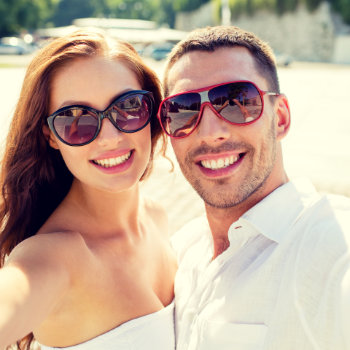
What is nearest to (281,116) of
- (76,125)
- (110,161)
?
(110,161)

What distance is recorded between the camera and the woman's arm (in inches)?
57.5

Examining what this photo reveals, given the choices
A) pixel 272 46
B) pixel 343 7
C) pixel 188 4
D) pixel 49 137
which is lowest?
pixel 272 46

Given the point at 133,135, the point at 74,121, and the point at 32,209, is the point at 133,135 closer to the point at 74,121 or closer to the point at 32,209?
the point at 74,121

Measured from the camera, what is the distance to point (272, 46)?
4388cm

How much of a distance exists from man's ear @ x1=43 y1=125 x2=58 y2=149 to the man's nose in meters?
0.78

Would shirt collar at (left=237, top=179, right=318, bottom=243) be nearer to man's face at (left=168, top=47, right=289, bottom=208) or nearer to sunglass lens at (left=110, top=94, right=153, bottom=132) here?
man's face at (left=168, top=47, right=289, bottom=208)

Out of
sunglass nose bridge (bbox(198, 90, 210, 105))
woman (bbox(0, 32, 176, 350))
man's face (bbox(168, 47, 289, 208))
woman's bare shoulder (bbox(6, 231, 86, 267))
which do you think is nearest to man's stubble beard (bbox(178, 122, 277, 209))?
man's face (bbox(168, 47, 289, 208))

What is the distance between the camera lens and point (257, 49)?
217 centimetres

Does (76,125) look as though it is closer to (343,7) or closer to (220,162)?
(220,162)

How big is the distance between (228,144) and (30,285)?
1.13 metres

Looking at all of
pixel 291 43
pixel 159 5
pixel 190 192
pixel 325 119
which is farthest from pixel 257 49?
pixel 159 5

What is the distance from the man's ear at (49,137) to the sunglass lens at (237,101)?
0.85 m

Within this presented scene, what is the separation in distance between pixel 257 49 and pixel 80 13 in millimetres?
84774

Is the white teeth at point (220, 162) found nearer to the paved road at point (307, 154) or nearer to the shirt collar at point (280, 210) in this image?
the shirt collar at point (280, 210)
